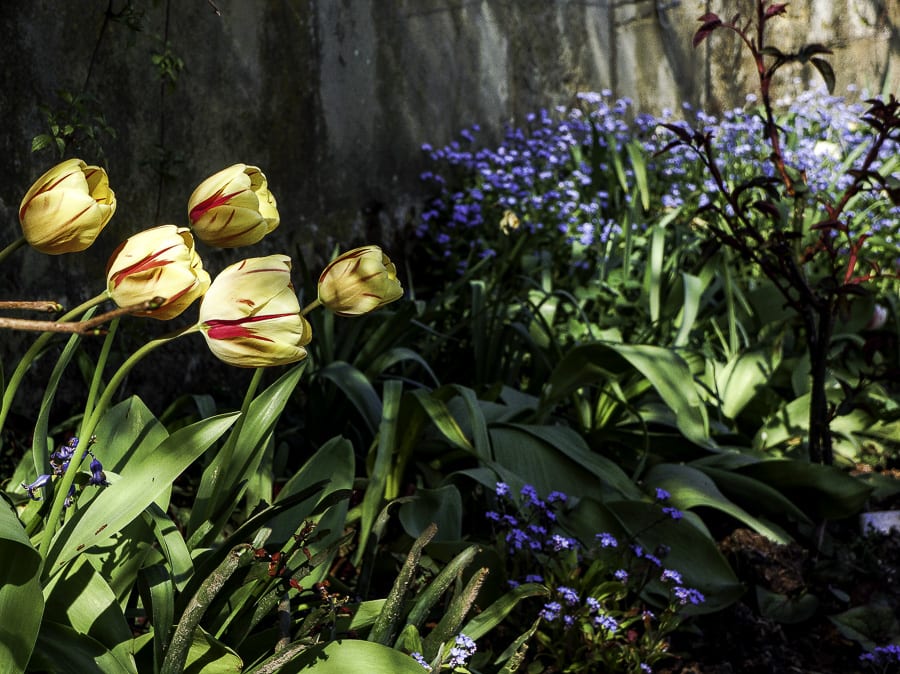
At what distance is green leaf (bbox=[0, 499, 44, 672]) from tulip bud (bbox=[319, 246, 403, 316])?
0.41 metres

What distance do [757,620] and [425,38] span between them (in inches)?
101

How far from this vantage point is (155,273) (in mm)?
895

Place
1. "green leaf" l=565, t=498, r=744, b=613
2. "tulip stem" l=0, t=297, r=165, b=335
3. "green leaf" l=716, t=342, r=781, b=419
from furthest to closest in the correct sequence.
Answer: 1. "green leaf" l=716, t=342, r=781, b=419
2. "green leaf" l=565, t=498, r=744, b=613
3. "tulip stem" l=0, t=297, r=165, b=335

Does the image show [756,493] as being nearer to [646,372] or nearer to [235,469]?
[646,372]

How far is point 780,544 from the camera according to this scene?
2098 millimetres

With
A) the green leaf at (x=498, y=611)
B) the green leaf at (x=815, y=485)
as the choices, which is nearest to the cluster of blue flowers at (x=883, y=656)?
the green leaf at (x=815, y=485)

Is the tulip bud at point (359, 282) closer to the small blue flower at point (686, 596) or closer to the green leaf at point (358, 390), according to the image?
the small blue flower at point (686, 596)

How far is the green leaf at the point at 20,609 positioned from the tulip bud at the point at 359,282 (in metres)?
0.41

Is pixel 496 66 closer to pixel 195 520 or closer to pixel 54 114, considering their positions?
pixel 54 114

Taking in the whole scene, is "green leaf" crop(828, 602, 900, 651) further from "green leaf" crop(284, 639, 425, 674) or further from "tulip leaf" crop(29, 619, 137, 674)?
"tulip leaf" crop(29, 619, 137, 674)

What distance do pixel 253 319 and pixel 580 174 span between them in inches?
128

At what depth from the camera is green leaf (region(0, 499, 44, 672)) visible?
1054 mm

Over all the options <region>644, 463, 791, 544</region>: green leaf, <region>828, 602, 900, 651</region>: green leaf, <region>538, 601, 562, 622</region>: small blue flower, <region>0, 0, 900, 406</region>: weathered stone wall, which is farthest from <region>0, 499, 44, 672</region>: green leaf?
<region>828, 602, 900, 651</region>: green leaf

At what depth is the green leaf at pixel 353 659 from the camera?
3.99 feet
